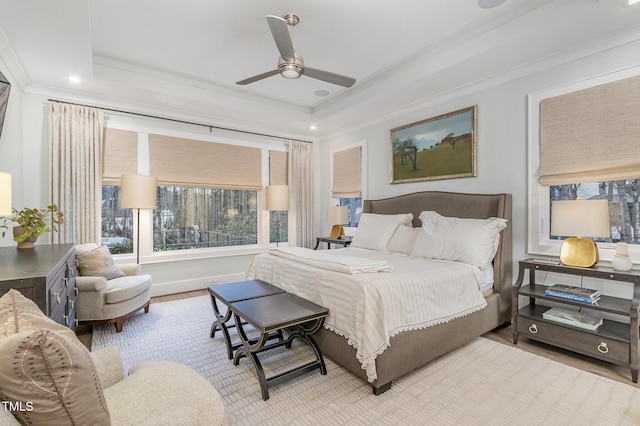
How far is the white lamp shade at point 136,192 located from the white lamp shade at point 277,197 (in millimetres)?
1788

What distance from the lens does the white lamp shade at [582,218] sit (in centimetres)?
243

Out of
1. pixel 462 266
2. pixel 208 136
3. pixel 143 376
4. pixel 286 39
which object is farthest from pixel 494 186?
pixel 208 136

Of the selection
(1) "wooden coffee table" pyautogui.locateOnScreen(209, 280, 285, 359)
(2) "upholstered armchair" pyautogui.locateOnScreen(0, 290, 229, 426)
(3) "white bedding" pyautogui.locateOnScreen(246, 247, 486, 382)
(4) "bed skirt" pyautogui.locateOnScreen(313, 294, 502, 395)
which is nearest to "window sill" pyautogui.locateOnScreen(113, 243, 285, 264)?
(1) "wooden coffee table" pyautogui.locateOnScreen(209, 280, 285, 359)

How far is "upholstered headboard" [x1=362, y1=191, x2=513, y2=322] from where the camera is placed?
319 cm

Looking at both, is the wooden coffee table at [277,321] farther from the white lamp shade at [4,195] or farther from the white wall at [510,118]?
the white wall at [510,118]

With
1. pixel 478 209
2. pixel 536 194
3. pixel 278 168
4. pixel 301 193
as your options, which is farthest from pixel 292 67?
pixel 301 193

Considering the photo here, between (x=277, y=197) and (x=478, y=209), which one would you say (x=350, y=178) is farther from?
(x=478, y=209)

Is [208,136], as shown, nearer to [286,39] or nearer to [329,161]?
[329,161]

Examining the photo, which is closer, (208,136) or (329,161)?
(208,136)

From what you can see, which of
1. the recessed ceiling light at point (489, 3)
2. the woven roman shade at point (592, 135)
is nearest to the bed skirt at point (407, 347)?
the woven roman shade at point (592, 135)

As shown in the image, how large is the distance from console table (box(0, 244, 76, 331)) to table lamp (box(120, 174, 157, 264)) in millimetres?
1407

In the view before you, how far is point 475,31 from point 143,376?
12.3ft

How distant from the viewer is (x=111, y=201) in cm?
429

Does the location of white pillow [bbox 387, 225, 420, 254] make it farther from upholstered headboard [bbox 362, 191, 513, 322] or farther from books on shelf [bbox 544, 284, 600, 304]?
books on shelf [bbox 544, 284, 600, 304]
